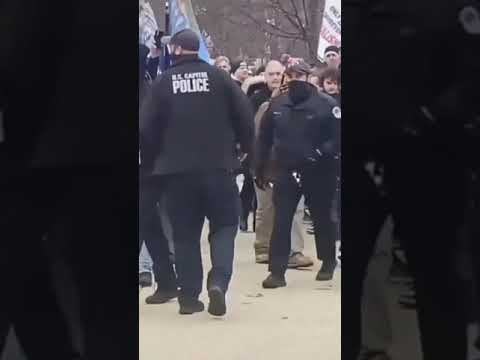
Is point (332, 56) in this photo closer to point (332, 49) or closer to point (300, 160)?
point (332, 49)

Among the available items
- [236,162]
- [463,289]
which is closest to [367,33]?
[236,162]

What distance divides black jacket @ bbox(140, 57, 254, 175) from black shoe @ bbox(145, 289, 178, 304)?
0.32 metres

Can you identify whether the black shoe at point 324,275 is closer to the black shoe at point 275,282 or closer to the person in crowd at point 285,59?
the black shoe at point 275,282

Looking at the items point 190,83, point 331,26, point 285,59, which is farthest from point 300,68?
point 190,83

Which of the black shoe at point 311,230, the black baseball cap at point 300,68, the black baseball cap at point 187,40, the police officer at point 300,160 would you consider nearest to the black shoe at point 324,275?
the police officer at point 300,160

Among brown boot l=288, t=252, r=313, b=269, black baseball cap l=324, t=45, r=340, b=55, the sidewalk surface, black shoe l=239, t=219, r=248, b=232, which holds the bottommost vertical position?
the sidewalk surface

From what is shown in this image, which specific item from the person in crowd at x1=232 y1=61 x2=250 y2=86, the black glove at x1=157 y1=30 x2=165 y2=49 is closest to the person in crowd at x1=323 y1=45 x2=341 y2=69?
the person in crowd at x1=232 y1=61 x2=250 y2=86

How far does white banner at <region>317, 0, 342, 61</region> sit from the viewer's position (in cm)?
185

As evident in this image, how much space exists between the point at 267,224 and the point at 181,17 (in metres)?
0.60

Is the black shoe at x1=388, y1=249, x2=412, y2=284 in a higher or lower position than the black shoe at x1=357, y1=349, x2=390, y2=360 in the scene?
higher

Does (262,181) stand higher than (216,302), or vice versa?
(262,181)

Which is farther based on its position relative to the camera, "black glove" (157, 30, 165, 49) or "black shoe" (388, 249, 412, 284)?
"black shoe" (388, 249, 412, 284)

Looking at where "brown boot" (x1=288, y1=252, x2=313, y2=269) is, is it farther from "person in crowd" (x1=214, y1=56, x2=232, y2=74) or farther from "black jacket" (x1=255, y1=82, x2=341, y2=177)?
"person in crowd" (x1=214, y1=56, x2=232, y2=74)

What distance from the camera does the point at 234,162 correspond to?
6.14 ft
